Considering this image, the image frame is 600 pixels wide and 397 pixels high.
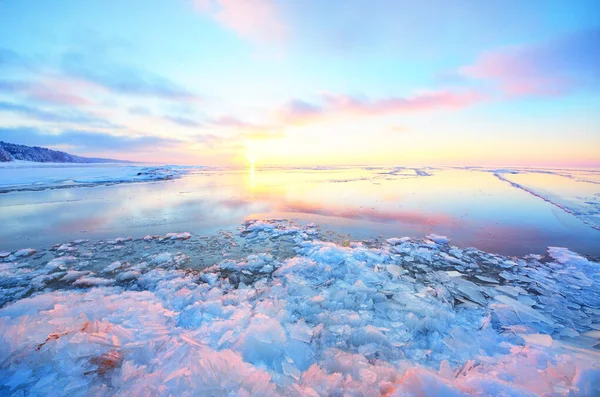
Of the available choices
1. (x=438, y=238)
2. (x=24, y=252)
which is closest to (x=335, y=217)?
(x=438, y=238)

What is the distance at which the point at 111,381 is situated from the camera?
185 centimetres

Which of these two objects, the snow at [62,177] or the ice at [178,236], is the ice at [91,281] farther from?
the snow at [62,177]

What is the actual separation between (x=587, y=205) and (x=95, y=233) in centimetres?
1666

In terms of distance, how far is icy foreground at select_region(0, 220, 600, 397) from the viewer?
1.86m

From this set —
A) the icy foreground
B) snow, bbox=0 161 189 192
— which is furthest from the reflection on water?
snow, bbox=0 161 189 192

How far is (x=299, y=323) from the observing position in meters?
2.71

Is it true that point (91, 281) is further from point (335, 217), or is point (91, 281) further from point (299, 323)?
point (335, 217)

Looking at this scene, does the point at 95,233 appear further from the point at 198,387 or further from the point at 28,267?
the point at 198,387

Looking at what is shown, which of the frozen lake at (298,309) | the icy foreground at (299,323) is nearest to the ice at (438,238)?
the frozen lake at (298,309)

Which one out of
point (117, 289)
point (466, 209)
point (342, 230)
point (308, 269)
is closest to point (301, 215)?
point (342, 230)

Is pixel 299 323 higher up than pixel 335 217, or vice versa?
pixel 335 217

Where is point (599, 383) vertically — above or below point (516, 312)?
above

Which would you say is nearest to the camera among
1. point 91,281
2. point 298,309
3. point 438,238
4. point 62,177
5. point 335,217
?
point 298,309

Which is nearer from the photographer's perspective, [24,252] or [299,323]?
[299,323]
